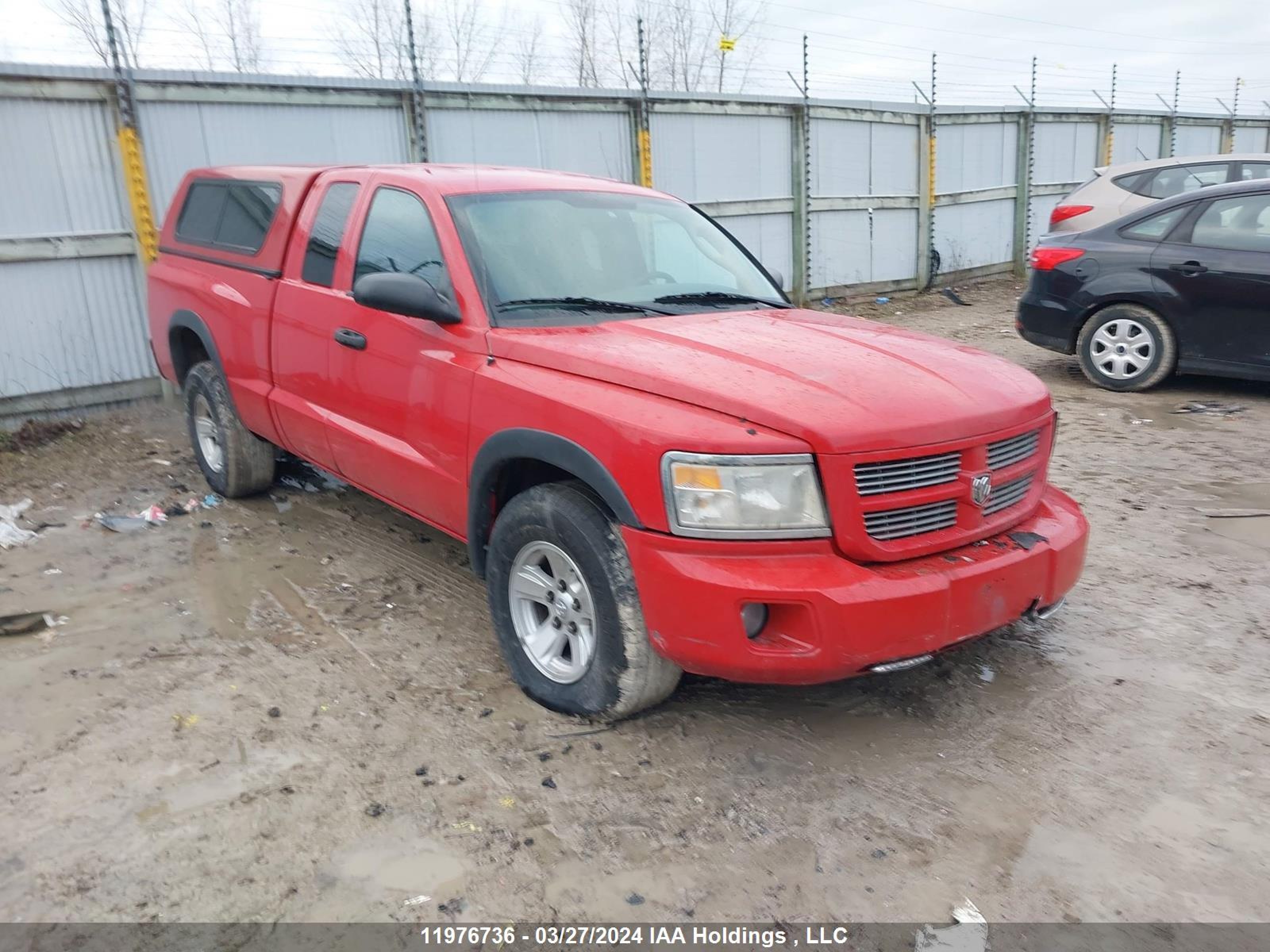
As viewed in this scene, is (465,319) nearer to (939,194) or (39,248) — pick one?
(39,248)

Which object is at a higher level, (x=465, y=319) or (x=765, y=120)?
(x=765, y=120)

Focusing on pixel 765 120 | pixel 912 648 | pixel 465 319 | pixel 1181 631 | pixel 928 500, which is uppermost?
pixel 765 120

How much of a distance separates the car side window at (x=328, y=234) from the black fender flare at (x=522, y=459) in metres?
1.50

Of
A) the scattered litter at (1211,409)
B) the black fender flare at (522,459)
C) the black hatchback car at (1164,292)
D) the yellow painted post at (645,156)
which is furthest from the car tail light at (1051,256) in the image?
the black fender flare at (522,459)

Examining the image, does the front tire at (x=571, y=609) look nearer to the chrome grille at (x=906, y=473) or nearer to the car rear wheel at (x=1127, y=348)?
the chrome grille at (x=906, y=473)

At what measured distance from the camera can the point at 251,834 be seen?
9.27ft

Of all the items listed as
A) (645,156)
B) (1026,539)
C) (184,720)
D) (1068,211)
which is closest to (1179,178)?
(1068,211)

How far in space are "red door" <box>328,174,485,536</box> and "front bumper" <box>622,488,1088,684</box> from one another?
1044mm

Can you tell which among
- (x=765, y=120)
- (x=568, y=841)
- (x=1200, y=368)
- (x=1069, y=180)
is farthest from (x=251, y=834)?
(x=1069, y=180)

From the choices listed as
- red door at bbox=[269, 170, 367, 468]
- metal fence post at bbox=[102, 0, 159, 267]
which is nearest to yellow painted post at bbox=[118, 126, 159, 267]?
metal fence post at bbox=[102, 0, 159, 267]

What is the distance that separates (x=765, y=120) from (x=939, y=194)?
422cm

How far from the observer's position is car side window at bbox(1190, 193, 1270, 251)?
7324 millimetres

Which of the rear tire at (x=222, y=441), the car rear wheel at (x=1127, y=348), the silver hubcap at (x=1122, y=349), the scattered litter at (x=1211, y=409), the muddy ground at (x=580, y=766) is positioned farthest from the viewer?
the silver hubcap at (x=1122, y=349)

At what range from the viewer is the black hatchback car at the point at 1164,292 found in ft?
24.1
